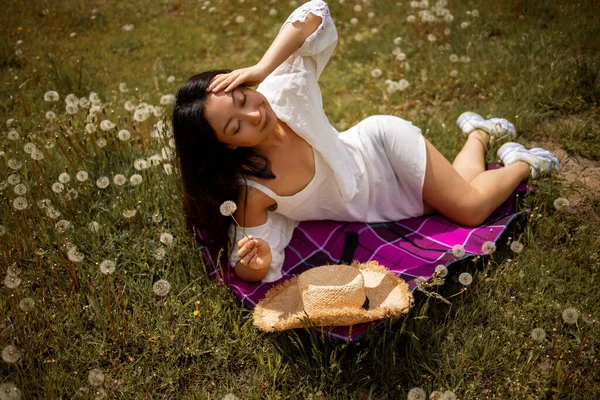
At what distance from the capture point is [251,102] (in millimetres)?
2189

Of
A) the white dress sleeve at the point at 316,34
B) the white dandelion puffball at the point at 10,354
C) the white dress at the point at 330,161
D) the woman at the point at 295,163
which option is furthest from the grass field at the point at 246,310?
the white dress sleeve at the point at 316,34

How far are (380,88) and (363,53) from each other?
576 millimetres

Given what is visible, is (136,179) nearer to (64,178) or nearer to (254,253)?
(64,178)

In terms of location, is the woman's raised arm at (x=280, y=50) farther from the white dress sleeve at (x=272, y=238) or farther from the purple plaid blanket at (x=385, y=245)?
the purple plaid blanket at (x=385, y=245)

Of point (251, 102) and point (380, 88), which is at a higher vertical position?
point (251, 102)

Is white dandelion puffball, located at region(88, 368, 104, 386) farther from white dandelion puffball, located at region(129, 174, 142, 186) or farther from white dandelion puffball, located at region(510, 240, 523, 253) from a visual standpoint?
white dandelion puffball, located at region(510, 240, 523, 253)

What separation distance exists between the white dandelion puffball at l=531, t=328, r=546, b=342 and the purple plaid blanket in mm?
476

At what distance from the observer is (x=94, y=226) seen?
2811 mm

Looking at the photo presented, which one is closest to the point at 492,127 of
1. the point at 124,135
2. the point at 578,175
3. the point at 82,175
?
the point at 578,175

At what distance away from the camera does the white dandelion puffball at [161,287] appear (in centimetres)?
247

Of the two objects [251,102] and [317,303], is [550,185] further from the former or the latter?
[251,102]

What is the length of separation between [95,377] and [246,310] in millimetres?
707

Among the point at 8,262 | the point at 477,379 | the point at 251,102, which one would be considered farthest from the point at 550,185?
the point at 8,262

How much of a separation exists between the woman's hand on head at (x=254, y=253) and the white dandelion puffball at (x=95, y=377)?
76 centimetres
